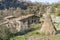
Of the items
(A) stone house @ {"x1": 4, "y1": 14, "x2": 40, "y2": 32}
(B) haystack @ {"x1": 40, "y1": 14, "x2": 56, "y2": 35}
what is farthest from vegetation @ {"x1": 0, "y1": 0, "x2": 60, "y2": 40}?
(A) stone house @ {"x1": 4, "y1": 14, "x2": 40, "y2": 32}

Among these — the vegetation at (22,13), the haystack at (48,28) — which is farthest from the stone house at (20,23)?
the haystack at (48,28)

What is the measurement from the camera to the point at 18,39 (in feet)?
70.4

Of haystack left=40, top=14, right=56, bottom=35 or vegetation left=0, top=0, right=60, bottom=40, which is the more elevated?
haystack left=40, top=14, right=56, bottom=35

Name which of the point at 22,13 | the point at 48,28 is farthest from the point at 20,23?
the point at 22,13

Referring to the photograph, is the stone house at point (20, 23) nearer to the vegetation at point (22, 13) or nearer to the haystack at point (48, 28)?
the vegetation at point (22, 13)

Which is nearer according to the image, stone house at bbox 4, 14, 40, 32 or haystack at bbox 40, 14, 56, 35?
haystack at bbox 40, 14, 56, 35

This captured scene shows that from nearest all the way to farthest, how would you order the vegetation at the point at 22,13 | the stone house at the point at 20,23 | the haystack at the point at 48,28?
the vegetation at the point at 22,13 < the haystack at the point at 48,28 < the stone house at the point at 20,23

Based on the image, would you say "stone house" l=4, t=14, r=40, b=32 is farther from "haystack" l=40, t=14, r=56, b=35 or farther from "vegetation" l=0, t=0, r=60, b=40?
"haystack" l=40, t=14, r=56, b=35

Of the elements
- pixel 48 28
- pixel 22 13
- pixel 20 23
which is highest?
pixel 48 28

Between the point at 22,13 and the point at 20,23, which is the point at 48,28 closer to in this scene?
the point at 20,23

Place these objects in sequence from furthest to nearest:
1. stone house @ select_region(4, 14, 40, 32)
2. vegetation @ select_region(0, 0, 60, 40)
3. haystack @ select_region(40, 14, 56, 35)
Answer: stone house @ select_region(4, 14, 40, 32)
haystack @ select_region(40, 14, 56, 35)
vegetation @ select_region(0, 0, 60, 40)

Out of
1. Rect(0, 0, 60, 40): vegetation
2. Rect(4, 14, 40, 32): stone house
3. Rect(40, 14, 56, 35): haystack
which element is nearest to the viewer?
Rect(0, 0, 60, 40): vegetation

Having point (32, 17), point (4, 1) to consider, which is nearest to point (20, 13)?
point (32, 17)

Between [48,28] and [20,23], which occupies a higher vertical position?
[48,28]
